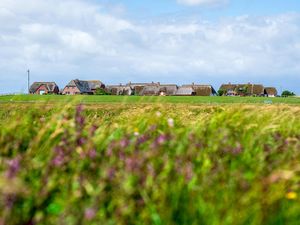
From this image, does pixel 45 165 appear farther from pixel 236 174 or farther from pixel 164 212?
pixel 236 174

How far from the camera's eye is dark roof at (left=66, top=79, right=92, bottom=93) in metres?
171

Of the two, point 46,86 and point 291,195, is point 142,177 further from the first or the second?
point 46,86

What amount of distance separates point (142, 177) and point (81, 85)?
173m

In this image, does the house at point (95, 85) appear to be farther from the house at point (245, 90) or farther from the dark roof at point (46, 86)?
the house at point (245, 90)

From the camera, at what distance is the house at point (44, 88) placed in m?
171

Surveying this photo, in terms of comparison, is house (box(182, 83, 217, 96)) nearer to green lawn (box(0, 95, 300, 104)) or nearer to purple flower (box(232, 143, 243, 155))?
green lawn (box(0, 95, 300, 104))

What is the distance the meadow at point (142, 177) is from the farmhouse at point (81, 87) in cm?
15806

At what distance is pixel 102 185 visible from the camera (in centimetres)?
431

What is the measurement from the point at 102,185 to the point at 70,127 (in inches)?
66.6

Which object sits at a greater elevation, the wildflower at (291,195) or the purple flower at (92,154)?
the purple flower at (92,154)

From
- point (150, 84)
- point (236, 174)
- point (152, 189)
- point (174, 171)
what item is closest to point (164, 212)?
point (152, 189)

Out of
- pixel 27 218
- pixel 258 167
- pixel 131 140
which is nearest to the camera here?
pixel 27 218

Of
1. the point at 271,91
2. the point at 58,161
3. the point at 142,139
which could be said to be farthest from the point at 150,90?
the point at 58,161

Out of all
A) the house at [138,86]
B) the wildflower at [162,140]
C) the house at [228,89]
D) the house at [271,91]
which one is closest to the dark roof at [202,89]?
the house at [228,89]
